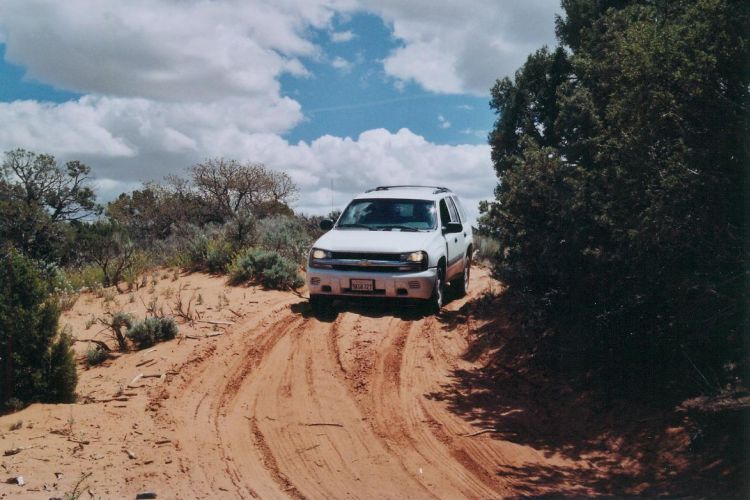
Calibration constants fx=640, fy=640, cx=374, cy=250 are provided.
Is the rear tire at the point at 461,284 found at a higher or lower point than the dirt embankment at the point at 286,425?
higher

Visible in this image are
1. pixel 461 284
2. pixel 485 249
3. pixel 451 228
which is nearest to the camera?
pixel 451 228

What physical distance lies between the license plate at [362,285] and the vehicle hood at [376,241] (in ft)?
1.65

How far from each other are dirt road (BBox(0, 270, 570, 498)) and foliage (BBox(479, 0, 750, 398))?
6.05ft

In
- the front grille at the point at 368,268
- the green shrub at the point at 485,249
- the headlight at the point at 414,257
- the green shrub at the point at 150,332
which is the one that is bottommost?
the green shrub at the point at 150,332

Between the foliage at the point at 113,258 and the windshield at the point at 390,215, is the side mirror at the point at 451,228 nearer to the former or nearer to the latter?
the windshield at the point at 390,215

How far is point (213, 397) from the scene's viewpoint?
288 inches

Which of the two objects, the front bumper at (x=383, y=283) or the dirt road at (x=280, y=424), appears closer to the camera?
the dirt road at (x=280, y=424)

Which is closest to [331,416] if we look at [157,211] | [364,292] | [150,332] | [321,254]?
[364,292]

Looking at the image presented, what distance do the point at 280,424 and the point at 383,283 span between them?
3.60 m

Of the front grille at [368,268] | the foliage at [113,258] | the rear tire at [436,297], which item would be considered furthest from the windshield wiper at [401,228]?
the foliage at [113,258]

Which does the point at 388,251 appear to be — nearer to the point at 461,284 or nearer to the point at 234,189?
the point at 461,284

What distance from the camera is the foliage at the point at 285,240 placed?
15344 millimetres

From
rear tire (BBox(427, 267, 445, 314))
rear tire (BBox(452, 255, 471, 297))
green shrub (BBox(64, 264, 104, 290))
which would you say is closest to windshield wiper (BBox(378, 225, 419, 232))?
rear tire (BBox(427, 267, 445, 314))

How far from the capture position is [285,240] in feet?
51.6
